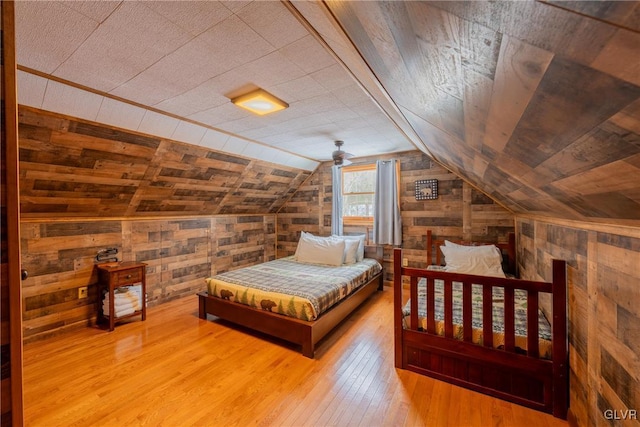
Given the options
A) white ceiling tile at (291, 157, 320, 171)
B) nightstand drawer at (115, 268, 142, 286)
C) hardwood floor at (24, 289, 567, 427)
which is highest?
white ceiling tile at (291, 157, 320, 171)

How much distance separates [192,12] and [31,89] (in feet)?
5.00

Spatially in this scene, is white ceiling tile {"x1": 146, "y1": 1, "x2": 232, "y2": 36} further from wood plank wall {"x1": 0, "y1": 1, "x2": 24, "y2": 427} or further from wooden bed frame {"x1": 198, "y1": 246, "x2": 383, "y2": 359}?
wooden bed frame {"x1": 198, "y1": 246, "x2": 383, "y2": 359}

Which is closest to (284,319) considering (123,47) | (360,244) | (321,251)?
(321,251)

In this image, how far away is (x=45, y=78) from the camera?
179 centimetres

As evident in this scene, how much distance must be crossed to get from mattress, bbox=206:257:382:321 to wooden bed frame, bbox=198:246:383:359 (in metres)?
0.05

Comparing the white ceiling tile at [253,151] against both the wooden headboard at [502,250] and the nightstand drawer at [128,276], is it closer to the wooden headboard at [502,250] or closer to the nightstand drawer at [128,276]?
the nightstand drawer at [128,276]

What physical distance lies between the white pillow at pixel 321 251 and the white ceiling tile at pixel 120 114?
2.68 m

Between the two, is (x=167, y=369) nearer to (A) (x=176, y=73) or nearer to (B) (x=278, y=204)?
(A) (x=176, y=73)

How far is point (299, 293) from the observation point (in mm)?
2641

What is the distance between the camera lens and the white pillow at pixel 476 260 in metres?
3.03

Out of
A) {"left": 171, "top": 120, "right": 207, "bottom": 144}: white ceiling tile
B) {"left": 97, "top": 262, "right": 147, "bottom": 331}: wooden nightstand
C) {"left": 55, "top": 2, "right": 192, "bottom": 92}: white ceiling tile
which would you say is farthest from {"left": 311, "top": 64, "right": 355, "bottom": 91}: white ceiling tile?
{"left": 97, "top": 262, "right": 147, "bottom": 331}: wooden nightstand

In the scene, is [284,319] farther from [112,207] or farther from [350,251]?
[112,207]

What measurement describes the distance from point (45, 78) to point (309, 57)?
181 cm

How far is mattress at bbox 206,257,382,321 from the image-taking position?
8.43 ft
